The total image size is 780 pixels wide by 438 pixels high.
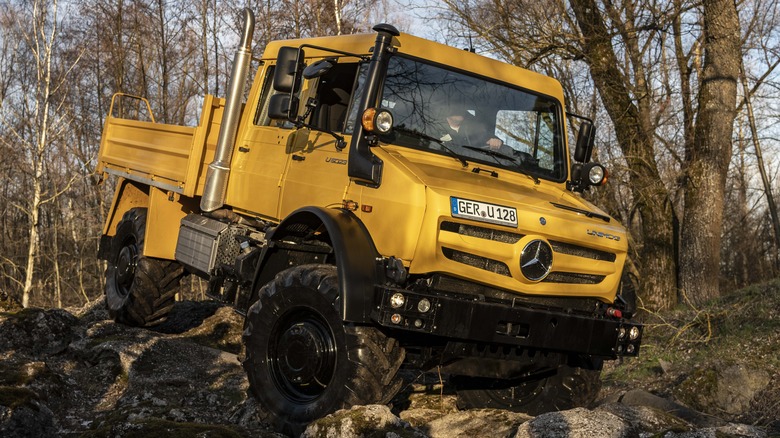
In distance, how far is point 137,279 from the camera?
28.8 feet

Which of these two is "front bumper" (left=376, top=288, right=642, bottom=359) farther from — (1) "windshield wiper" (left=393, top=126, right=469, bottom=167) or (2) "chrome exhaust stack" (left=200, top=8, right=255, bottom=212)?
(2) "chrome exhaust stack" (left=200, top=8, right=255, bottom=212)

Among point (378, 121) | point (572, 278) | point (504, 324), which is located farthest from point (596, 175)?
point (378, 121)

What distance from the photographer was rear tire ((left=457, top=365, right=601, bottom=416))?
6.25 metres

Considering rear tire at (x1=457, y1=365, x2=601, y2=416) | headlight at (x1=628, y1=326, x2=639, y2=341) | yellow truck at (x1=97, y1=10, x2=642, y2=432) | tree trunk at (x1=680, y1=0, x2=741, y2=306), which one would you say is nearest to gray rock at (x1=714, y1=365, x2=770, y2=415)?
rear tire at (x1=457, y1=365, x2=601, y2=416)

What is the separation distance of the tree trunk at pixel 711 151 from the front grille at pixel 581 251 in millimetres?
7510

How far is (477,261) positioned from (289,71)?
187 centimetres

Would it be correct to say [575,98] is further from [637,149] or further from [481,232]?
[481,232]

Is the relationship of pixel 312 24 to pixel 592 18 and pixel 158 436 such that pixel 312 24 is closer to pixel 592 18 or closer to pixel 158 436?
pixel 592 18

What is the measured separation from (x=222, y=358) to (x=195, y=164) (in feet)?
5.97

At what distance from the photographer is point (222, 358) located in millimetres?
7961

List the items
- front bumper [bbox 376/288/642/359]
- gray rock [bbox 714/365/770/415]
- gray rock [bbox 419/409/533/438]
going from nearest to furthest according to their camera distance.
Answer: front bumper [bbox 376/288/642/359] → gray rock [bbox 419/409/533/438] → gray rock [bbox 714/365/770/415]

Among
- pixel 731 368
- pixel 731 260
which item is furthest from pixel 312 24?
pixel 731 368

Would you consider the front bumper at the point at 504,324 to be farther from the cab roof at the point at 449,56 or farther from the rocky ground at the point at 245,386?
the cab roof at the point at 449,56

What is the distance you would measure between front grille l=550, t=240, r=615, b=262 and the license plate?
40cm
